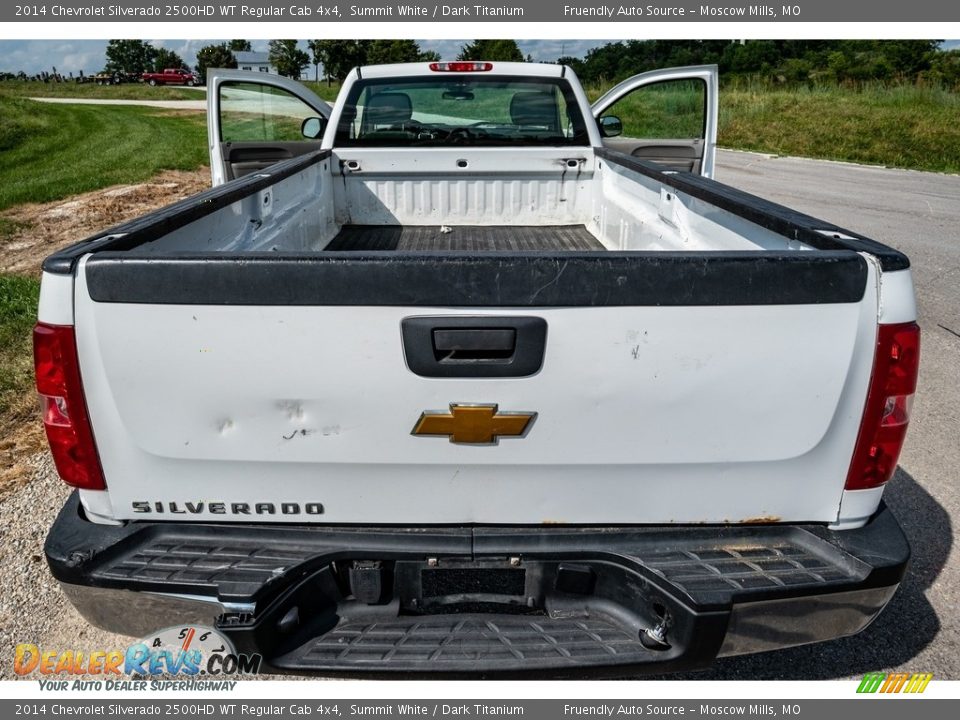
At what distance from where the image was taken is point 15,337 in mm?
5980

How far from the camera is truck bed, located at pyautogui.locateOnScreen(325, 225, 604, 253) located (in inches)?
199

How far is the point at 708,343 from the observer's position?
2033 mm

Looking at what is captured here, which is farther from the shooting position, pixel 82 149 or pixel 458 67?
pixel 82 149

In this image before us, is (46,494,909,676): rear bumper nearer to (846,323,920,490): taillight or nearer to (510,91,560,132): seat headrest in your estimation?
(846,323,920,490): taillight

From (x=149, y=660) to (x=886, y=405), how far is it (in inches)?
97.3

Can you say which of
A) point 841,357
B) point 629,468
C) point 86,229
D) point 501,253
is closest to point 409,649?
point 629,468

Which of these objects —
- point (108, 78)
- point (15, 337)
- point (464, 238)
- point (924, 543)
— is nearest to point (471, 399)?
point (924, 543)

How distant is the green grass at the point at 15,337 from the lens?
200 inches

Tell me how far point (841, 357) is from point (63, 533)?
2.31m

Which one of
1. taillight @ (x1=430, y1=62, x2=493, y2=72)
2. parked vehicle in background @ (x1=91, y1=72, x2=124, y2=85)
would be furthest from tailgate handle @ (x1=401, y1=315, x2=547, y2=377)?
parked vehicle in background @ (x1=91, y1=72, x2=124, y2=85)

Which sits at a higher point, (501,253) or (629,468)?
(501,253)

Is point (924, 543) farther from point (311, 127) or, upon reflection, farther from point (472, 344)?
A: point (311, 127)

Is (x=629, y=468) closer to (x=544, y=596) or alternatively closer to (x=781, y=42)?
(x=544, y=596)

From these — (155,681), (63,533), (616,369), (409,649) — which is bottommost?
(155,681)
